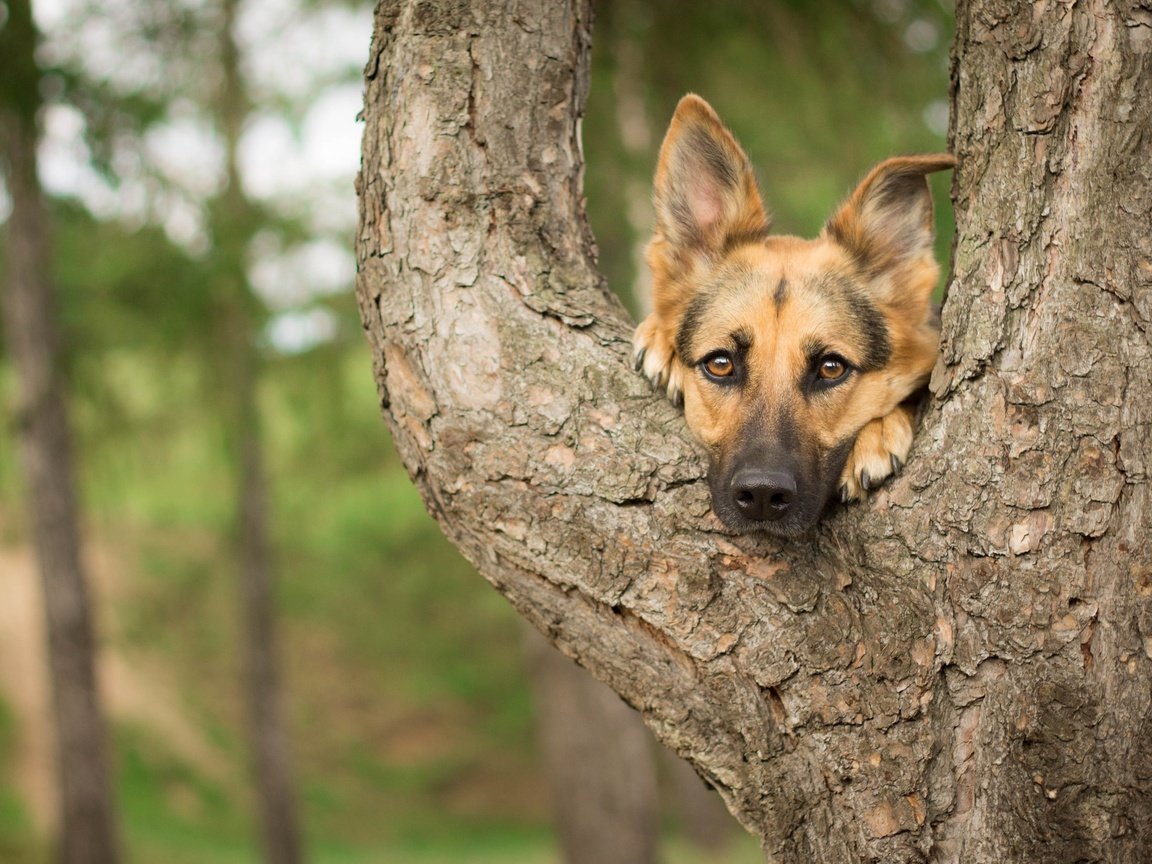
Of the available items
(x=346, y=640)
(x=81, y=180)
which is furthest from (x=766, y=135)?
(x=346, y=640)

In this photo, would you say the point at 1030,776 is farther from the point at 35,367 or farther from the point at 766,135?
the point at 35,367

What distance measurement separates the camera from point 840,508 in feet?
11.3

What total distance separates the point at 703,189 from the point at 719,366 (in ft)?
2.71

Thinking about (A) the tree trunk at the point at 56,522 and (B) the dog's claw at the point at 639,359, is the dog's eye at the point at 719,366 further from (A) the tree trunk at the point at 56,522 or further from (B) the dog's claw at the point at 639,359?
(A) the tree trunk at the point at 56,522

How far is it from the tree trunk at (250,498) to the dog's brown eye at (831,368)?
7.10 meters

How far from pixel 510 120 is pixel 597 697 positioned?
6.98 meters

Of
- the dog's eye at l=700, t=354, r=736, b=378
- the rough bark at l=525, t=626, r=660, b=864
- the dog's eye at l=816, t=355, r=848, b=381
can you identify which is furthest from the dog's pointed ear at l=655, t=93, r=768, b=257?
the rough bark at l=525, t=626, r=660, b=864

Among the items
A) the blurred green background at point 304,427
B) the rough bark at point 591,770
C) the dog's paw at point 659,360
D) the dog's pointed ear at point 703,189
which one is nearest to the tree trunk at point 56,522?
the blurred green background at point 304,427

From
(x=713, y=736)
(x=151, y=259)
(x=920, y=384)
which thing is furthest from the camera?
(x=151, y=259)

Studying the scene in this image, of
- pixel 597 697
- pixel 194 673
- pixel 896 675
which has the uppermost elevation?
pixel 896 675

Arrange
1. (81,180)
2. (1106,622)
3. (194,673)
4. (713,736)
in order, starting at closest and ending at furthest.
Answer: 1. (1106,622)
2. (713,736)
3. (81,180)
4. (194,673)

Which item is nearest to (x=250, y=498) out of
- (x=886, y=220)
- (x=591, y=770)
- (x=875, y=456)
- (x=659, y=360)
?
(x=591, y=770)

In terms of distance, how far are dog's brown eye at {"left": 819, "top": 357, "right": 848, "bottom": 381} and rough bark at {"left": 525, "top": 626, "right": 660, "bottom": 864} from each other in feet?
19.0

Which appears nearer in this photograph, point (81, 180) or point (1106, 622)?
point (1106, 622)
